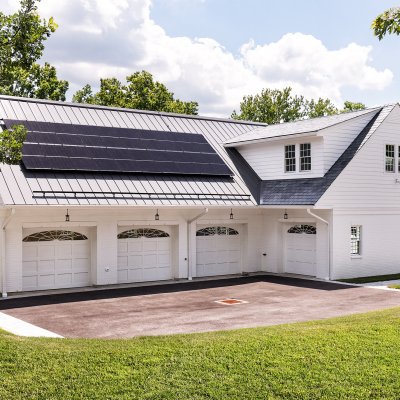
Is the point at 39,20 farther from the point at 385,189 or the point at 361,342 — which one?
the point at 385,189

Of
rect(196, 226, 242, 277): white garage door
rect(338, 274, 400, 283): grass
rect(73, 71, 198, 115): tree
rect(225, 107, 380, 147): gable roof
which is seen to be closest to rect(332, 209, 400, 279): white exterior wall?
rect(338, 274, 400, 283): grass

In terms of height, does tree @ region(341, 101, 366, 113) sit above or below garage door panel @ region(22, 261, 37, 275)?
above

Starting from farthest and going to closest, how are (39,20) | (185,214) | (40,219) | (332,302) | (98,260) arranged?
(185,214)
(98,260)
(40,219)
(332,302)
(39,20)

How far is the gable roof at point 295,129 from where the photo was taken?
22688 mm

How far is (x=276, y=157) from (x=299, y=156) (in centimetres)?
138

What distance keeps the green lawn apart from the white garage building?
816 cm

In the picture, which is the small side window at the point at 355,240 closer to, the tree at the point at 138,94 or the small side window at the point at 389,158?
the small side window at the point at 389,158

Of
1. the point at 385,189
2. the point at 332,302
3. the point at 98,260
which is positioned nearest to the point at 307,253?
the point at 385,189

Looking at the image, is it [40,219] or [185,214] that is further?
[185,214]

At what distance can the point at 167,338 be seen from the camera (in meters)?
10.8

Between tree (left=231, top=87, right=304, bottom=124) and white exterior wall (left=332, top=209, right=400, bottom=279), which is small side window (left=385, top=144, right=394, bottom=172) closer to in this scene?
white exterior wall (left=332, top=209, right=400, bottom=279)

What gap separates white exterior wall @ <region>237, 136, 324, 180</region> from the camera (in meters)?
22.2

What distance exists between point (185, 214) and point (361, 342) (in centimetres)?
1208

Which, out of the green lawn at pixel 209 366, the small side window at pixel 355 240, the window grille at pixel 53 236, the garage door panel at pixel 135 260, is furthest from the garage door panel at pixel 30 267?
the small side window at pixel 355 240
